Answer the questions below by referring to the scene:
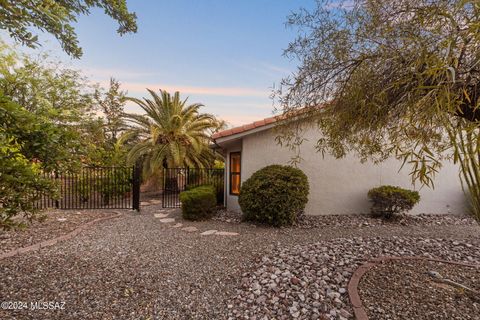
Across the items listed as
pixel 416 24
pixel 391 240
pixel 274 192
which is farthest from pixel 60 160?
pixel 391 240

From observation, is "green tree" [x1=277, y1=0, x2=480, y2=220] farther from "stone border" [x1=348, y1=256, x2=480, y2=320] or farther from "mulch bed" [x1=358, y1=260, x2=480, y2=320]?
"stone border" [x1=348, y1=256, x2=480, y2=320]

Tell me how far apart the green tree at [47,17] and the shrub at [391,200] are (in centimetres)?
762

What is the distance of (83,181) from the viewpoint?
29.9 ft

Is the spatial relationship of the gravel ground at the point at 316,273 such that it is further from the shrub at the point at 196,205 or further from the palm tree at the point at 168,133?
the palm tree at the point at 168,133

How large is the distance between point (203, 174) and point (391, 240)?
7872 millimetres

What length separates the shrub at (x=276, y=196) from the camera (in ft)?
20.1

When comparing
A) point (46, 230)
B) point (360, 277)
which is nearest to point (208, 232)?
point (360, 277)

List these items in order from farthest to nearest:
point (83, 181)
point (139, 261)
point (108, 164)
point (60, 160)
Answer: point (108, 164), point (83, 181), point (139, 261), point (60, 160)

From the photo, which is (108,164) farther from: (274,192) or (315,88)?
(315,88)

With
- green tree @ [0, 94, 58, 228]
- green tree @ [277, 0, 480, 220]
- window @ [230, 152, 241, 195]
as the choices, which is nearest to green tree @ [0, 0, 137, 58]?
green tree @ [0, 94, 58, 228]

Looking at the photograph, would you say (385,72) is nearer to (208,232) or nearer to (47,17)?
(47,17)

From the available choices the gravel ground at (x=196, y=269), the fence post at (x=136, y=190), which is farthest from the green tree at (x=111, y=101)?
the gravel ground at (x=196, y=269)

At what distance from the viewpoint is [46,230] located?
564cm

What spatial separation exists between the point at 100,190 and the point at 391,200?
34.7 ft
